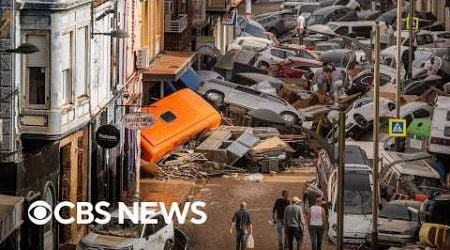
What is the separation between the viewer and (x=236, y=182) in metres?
39.8

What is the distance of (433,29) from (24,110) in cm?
4559

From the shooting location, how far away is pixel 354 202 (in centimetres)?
3228

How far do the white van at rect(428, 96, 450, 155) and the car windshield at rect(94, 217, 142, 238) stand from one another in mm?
12897

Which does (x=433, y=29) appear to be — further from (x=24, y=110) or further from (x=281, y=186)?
(x=24, y=110)

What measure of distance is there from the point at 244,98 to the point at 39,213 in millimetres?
19829

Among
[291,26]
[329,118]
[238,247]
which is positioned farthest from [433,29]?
[238,247]

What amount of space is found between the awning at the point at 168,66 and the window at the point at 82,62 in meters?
9.84

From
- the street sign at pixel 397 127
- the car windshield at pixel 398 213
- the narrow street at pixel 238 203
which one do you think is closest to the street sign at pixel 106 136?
the narrow street at pixel 238 203

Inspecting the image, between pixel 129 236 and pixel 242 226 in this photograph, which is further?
pixel 242 226

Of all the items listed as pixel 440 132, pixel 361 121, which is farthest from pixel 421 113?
pixel 440 132

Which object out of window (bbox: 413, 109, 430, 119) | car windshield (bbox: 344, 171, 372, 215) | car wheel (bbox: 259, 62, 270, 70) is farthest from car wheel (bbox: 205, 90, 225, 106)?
→ car windshield (bbox: 344, 171, 372, 215)

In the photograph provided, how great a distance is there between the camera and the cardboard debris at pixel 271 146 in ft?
136

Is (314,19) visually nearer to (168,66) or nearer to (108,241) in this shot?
(168,66)

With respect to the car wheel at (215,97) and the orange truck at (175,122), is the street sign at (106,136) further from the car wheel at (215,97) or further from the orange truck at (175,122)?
the car wheel at (215,97)
